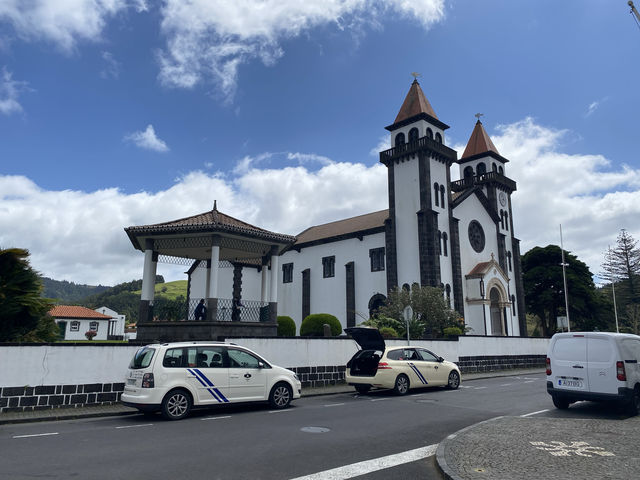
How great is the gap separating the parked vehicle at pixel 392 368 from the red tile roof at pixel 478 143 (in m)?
32.5

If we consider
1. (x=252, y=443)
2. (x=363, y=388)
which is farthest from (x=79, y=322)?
(x=252, y=443)

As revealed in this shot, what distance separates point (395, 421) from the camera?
951 centimetres

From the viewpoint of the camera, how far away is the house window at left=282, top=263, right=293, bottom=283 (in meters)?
44.0

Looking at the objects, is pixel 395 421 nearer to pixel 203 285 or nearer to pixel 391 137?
pixel 391 137

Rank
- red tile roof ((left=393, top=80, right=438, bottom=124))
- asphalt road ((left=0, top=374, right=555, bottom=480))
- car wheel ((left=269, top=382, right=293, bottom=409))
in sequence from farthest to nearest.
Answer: red tile roof ((left=393, top=80, right=438, bottom=124)), car wheel ((left=269, top=382, right=293, bottom=409)), asphalt road ((left=0, top=374, right=555, bottom=480))

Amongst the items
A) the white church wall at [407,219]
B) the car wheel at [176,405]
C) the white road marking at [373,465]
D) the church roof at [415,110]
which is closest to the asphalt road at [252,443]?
the white road marking at [373,465]

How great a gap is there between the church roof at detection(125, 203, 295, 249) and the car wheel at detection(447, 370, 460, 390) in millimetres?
8774

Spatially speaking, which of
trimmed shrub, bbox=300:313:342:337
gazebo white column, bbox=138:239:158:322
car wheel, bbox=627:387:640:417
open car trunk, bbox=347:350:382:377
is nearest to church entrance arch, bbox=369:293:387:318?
trimmed shrub, bbox=300:313:342:337

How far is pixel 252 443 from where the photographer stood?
7.31 metres

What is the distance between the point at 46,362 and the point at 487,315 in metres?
29.9

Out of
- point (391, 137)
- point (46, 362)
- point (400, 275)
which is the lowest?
point (46, 362)

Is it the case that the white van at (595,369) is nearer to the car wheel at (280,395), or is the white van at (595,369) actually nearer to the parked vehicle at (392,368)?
the parked vehicle at (392,368)

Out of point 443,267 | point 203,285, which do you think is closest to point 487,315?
point 443,267

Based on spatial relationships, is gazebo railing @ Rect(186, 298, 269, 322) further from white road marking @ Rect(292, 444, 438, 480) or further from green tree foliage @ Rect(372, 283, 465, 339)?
white road marking @ Rect(292, 444, 438, 480)
